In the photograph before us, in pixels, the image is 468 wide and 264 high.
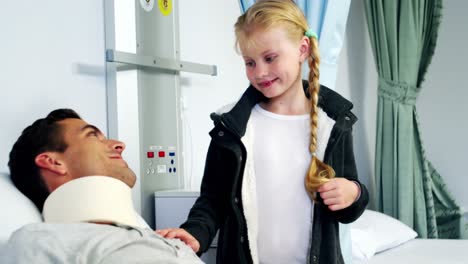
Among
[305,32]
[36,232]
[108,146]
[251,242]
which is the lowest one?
[251,242]

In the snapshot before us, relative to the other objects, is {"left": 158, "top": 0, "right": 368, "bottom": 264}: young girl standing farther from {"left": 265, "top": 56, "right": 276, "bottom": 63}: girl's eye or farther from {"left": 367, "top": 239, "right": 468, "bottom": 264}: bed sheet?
{"left": 367, "top": 239, "right": 468, "bottom": 264}: bed sheet

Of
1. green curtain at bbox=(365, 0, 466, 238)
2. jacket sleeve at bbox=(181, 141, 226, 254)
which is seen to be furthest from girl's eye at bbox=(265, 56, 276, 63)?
green curtain at bbox=(365, 0, 466, 238)

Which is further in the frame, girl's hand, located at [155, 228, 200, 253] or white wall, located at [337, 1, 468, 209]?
white wall, located at [337, 1, 468, 209]

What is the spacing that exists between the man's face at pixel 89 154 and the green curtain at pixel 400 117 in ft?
6.24

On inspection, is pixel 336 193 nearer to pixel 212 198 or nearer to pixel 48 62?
pixel 212 198

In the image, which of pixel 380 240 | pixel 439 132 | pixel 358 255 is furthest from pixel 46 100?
pixel 439 132

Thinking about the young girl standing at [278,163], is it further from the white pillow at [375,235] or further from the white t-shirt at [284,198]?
the white pillow at [375,235]

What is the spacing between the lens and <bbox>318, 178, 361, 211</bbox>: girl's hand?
4.66 feet

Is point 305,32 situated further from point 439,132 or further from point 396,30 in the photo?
point 439,132

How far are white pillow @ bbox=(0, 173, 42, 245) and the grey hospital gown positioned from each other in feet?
0.40

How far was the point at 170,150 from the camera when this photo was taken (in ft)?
7.27

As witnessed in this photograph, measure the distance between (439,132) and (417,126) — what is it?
0.33 metres

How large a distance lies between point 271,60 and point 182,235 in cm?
46

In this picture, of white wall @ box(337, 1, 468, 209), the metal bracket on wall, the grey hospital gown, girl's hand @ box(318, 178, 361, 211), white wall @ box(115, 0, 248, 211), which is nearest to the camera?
the grey hospital gown
